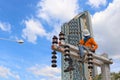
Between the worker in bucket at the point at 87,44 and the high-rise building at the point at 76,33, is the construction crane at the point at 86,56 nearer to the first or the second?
the worker in bucket at the point at 87,44

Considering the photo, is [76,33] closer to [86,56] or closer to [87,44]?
[87,44]

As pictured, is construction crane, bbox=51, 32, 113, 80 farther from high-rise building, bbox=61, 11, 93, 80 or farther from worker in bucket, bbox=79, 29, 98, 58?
high-rise building, bbox=61, 11, 93, 80

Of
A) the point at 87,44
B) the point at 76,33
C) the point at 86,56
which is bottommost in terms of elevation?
the point at 86,56

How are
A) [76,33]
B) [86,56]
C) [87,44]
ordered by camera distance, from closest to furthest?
[86,56]
[87,44]
[76,33]

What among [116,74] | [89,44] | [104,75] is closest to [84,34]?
[89,44]

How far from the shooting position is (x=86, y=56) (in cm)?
1338

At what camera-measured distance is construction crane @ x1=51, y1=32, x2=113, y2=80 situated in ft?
41.3

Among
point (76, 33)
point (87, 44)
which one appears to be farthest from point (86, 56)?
point (76, 33)

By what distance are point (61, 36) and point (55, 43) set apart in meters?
0.48

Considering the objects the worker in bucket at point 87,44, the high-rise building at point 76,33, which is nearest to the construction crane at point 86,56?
the worker in bucket at point 87,44

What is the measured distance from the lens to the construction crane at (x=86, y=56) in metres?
12.6

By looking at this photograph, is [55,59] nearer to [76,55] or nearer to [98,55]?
[76,55]

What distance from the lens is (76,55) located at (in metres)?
13.4

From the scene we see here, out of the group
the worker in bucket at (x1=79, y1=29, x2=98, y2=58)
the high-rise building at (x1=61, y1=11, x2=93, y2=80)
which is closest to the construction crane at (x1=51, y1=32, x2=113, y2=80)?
the worker in bucket at (x1=79, y1=29, x2=98, y2=58)
